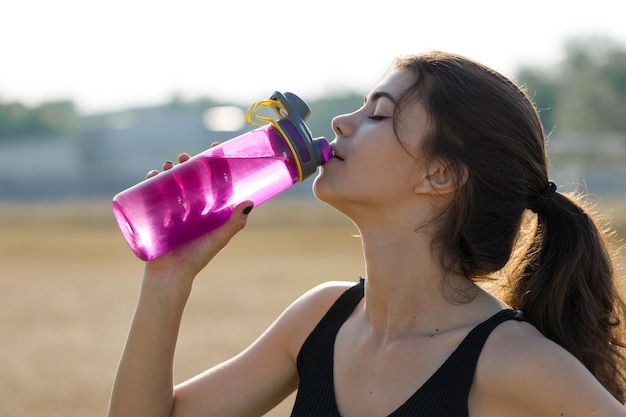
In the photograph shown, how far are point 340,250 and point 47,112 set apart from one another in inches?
3317

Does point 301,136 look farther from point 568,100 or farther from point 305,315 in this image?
point 568,100

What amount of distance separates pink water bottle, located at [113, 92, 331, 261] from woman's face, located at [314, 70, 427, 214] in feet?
0.22

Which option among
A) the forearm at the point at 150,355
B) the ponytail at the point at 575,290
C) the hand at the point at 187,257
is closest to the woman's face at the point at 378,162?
the hand at the point at 187,257

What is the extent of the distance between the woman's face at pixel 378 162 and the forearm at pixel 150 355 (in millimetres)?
561

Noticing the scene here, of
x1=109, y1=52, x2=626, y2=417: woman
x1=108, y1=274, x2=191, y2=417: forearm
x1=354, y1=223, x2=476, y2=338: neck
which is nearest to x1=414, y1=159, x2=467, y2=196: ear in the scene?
x1=109, y1=52, x2=626, y2=417: woman

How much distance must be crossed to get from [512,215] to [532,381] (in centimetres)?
64

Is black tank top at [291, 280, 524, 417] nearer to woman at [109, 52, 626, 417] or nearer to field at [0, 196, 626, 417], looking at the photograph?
woman at [109, 52, 626, 417]

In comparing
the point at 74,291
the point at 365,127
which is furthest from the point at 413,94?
the point at 74,291

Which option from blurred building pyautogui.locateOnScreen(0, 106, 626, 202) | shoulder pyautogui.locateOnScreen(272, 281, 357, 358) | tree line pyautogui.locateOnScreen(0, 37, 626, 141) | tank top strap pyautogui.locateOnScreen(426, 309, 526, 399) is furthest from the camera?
tree line pyautogui.locateOnScreen(0, 37, 626, 141)

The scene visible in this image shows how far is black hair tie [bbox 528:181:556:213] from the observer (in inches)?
116

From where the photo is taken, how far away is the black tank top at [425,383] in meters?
2.56

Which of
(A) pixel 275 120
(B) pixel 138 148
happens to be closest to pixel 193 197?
(A) pixel 275 120

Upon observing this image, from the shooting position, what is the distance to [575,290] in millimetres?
2863

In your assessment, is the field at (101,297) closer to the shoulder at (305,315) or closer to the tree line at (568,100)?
the shoulder at (305,315)
